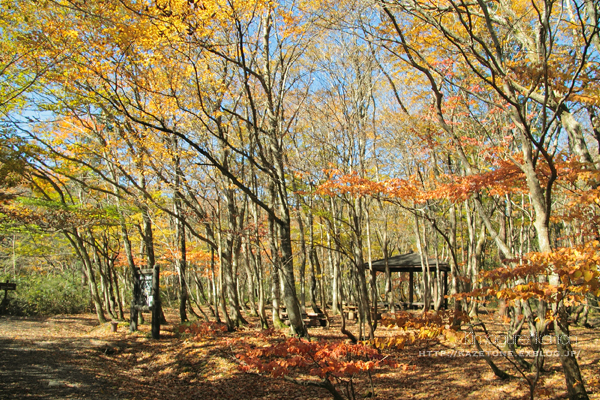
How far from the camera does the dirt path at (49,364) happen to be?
18.7 ft

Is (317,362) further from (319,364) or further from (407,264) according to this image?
(407,264)

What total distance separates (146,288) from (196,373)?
11.5ft

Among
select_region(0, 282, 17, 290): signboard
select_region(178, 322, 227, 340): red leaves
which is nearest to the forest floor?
select_region(178, 322, 227, 340): red leaves

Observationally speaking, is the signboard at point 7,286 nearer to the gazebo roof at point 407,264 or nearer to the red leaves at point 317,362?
the red leaves at point 317,362

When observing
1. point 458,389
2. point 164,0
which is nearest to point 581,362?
point 458,389

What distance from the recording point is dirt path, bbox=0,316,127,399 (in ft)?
18.7

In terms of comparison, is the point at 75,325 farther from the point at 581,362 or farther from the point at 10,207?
the point at 581,362

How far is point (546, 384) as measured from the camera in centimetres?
549

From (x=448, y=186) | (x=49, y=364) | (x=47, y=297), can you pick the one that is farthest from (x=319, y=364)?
(x=47, y=297)

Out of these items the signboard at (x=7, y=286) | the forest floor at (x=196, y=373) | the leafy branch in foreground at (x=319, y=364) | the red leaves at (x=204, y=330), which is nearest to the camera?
the leafy branch in foreground at (x=319, y=364)

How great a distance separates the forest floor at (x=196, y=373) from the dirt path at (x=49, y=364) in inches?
0.6

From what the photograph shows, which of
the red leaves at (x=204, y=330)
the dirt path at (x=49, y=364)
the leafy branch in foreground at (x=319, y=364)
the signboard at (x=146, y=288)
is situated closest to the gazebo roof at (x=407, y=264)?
the red leaves at (x=204, y=330)

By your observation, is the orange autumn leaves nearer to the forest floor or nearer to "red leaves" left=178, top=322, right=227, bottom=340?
the forest floor

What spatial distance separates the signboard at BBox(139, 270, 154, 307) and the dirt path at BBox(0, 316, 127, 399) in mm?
1344
